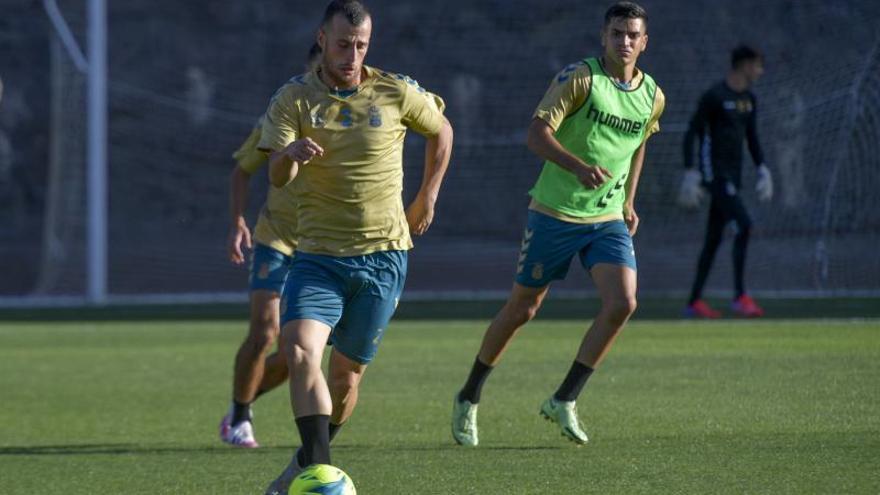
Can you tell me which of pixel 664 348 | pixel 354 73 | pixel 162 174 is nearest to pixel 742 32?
pixel 162 174

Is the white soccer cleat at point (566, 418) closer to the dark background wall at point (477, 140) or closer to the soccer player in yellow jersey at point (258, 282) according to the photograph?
the soccer player in yellow jersey at point (258, 282)

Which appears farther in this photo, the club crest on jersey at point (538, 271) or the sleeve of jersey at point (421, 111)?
the club crest on jersey at point (538, 271)

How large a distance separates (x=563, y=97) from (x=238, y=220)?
185cm

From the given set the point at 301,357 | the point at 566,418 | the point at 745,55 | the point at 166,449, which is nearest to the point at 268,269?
the point at 166,449

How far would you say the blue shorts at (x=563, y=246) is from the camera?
28.4ft

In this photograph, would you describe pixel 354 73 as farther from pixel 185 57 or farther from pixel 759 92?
pixel 185 57

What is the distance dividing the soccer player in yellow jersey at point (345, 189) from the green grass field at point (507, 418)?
0.81 metres

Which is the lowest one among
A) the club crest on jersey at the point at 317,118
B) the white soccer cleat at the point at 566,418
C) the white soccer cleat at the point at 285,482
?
the white soccer cleat at the point at 566,418

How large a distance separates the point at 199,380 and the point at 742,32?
53.0 feet

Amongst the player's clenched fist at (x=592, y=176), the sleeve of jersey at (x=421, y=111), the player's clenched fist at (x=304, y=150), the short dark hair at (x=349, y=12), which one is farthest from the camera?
the player's clenched fist at (x=592, y=176)

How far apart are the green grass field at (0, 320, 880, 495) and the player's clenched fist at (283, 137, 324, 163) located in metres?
1.58

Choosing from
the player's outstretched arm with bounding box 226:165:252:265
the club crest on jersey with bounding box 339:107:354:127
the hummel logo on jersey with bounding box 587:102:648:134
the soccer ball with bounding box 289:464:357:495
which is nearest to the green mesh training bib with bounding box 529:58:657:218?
the hummel logo on jersey with bounding box 587:102:648:134

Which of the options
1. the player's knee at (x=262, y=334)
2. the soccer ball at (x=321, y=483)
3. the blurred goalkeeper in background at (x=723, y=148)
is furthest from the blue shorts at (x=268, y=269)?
the blurred goalkeeper in background at (x=723, y=148)

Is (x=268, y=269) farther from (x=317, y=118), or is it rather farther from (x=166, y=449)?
(x=317, y=118)
